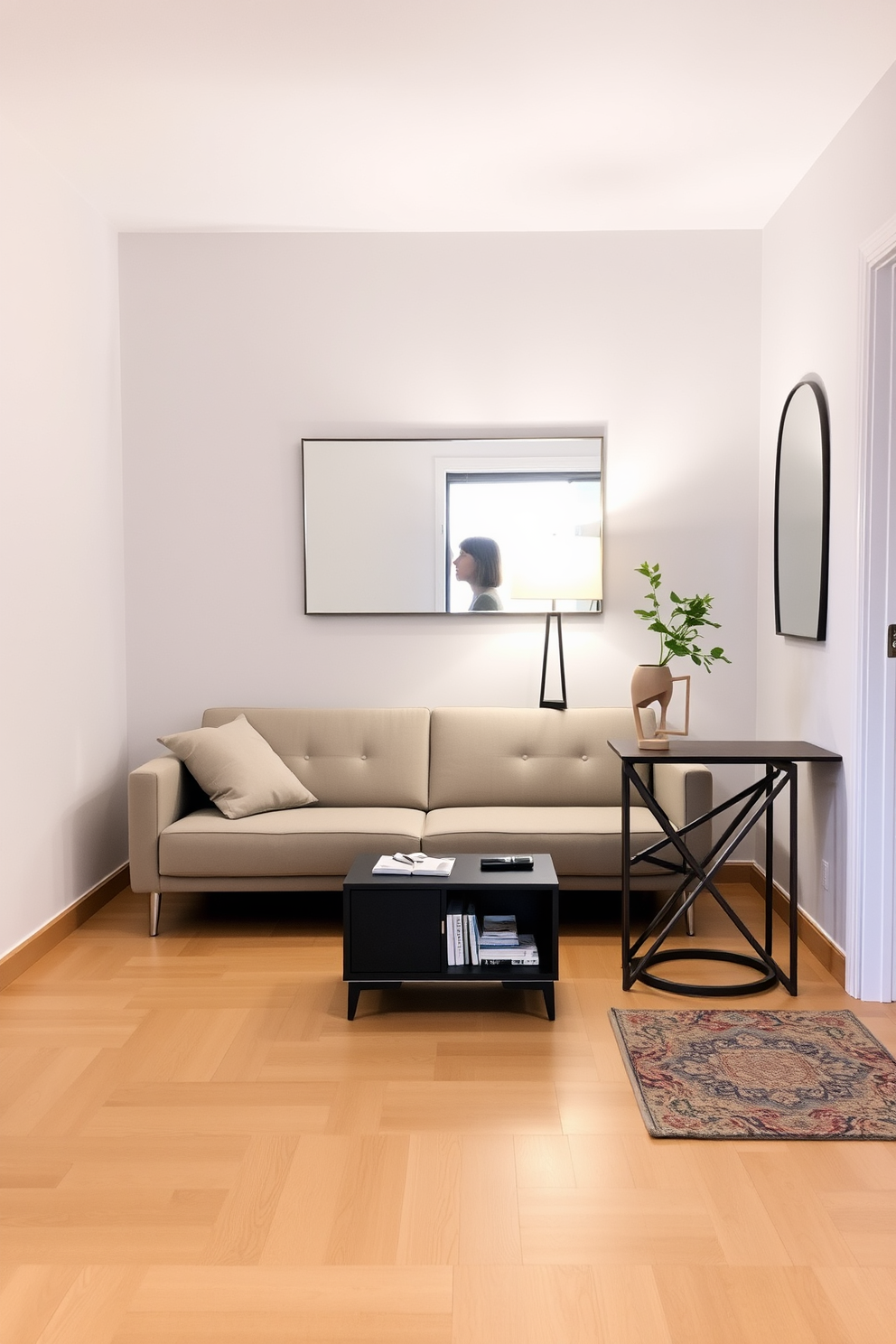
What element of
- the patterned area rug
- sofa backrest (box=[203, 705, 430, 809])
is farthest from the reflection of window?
the patterned area rug

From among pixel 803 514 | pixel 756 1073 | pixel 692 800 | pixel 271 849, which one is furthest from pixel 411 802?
pixel 756 1073

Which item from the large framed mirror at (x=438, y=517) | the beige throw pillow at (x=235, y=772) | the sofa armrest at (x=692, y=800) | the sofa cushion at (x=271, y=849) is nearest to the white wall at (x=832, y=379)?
the sofa armrest at (x=692, y=800)

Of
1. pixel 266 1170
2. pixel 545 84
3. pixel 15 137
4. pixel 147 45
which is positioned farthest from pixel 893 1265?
pixel 15 137

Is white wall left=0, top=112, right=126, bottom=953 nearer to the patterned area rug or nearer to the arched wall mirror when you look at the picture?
the patterned area rug

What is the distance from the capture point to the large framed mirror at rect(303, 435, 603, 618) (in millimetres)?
4945

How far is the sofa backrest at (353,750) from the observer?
187 inches

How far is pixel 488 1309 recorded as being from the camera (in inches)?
77.3

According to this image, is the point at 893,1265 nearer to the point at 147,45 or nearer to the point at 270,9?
the point at 270,9

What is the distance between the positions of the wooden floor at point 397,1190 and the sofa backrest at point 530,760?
1.25 meters

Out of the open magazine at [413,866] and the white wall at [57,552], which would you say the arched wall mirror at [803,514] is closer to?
the open magazine at [413,866]

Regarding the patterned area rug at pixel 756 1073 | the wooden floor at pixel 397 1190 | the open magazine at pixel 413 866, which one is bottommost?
the wooden floor at pixel 397 1190

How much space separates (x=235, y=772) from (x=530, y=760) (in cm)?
124

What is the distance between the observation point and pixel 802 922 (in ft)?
13.7

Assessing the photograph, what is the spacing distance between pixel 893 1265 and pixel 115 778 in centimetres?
372
